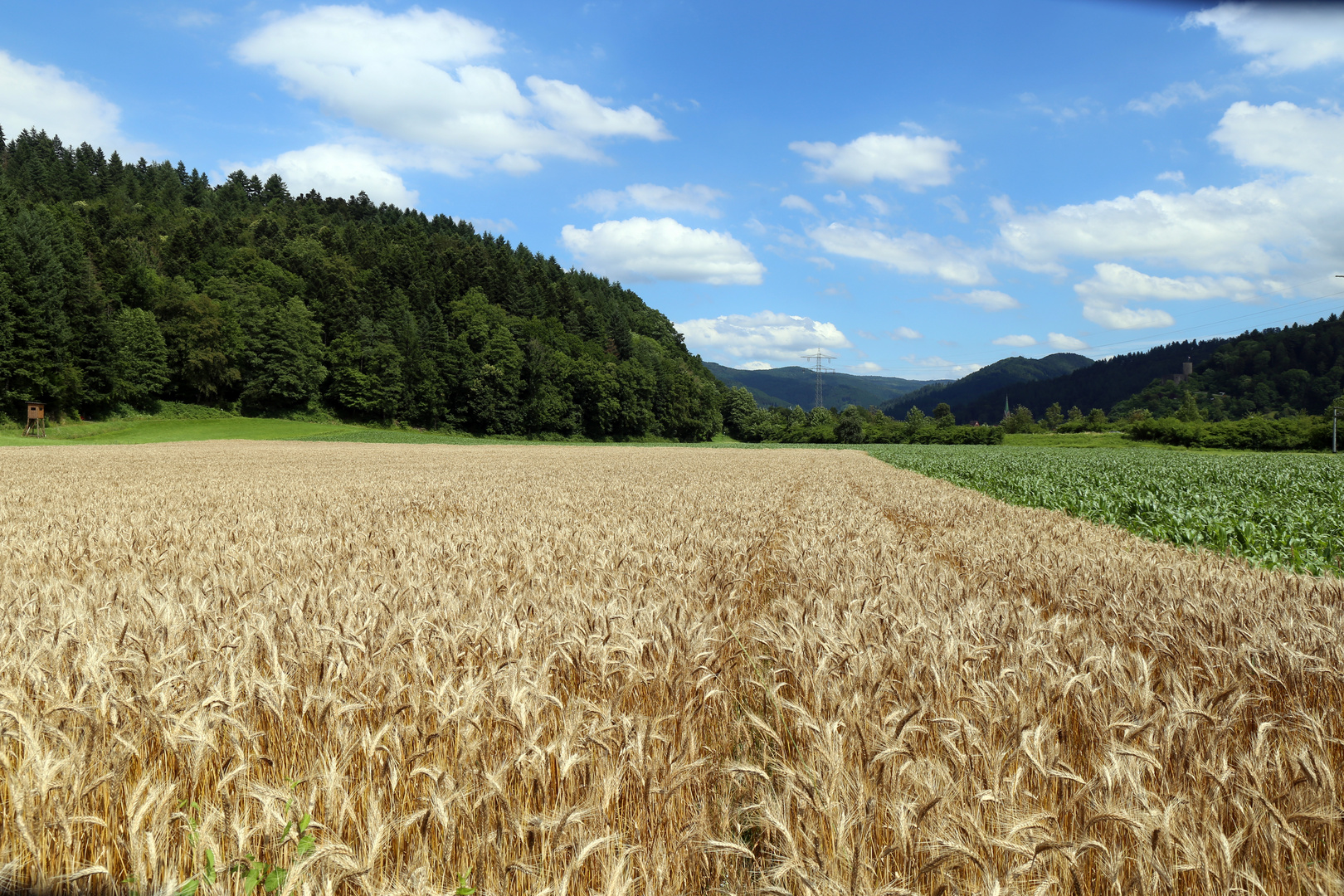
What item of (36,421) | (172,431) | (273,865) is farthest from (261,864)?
(172,431)

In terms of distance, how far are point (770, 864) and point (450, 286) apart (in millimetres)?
127155

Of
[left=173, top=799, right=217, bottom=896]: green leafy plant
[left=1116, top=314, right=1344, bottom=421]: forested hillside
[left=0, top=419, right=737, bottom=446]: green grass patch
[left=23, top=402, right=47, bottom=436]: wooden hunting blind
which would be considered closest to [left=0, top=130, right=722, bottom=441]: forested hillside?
[left=0, top=419, right=737, bottom=446]: green grass patch

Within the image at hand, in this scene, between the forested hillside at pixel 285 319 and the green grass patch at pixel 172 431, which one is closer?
the green grass patch at pixel 172 431

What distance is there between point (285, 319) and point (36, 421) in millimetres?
32799

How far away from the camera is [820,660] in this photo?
3.17 meters

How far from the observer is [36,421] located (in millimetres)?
58656

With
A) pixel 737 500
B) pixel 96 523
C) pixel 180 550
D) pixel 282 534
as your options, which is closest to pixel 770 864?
pixel 180 550

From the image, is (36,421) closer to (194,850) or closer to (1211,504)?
(194,850)

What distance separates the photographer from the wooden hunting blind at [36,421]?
5656 cm

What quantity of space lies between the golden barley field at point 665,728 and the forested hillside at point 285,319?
80.6 m

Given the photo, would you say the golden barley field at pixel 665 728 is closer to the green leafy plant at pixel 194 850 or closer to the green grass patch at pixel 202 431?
the green leafy plant at pixel 194 850

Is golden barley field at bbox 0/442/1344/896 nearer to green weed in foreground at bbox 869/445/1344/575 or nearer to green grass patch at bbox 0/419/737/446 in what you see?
green weed in foreground at bbox 869/445/1344/575

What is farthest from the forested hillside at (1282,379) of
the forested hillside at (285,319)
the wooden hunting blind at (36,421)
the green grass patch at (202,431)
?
the wooden hunting blind at (36,421)

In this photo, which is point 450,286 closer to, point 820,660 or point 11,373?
point 11,373
